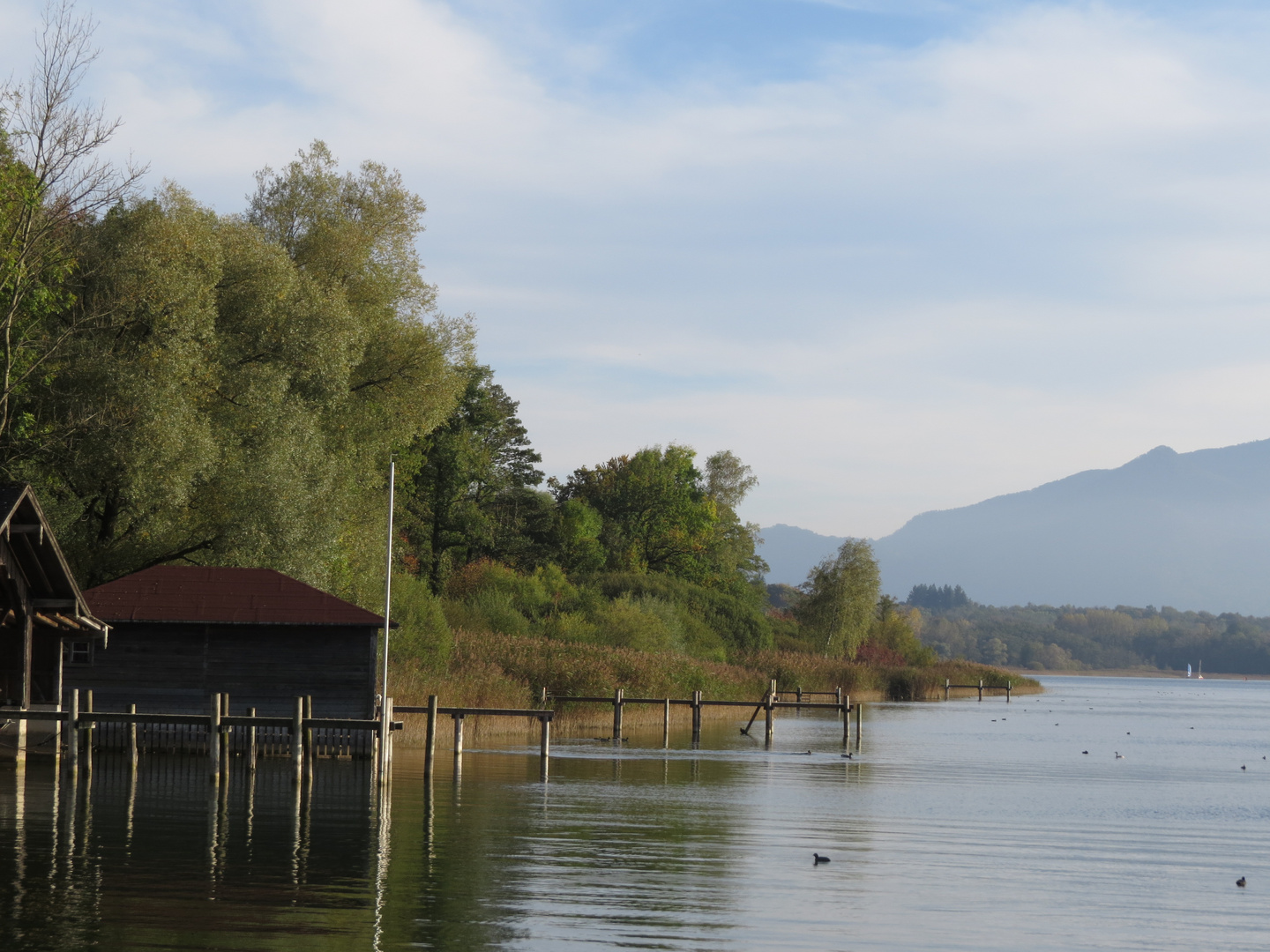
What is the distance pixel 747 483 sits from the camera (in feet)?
406

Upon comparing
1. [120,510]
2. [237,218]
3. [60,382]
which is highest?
[237,218]

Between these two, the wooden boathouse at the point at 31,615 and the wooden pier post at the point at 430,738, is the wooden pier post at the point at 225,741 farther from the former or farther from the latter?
the wooden pier post at the point at 430,738

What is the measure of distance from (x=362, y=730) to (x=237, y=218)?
18400mm

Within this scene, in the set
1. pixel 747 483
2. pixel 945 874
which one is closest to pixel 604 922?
pixel 945 874

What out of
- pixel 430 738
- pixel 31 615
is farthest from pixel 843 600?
pixel 31 615

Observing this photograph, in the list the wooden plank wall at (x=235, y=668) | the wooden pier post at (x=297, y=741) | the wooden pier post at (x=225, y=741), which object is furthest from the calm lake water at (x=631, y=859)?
the wooden plank wall at (x=235, y=668)

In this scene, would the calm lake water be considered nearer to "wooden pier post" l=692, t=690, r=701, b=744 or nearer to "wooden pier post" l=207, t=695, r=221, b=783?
"wooden pier post" l=207, t=695, r=221, b=783

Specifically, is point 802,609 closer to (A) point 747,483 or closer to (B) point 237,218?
(A) point 747,483

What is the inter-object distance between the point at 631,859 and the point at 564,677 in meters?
30.8

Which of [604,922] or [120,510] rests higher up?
[120,510]

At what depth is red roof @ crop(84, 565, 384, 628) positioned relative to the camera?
33.5m

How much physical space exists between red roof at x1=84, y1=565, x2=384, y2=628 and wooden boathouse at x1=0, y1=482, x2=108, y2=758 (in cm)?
174

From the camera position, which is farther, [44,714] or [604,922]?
[44,714]

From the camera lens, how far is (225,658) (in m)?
34.5
